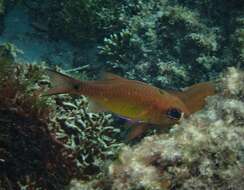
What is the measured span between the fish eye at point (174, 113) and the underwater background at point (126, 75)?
0.23m

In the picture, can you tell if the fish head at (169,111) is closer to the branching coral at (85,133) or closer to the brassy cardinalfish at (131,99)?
the brassy cardinalfish at (131,99)

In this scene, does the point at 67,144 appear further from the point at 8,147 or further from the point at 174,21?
the point at 174,21

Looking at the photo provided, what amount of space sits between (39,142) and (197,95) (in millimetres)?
1979

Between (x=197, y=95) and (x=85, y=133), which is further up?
(x=197, y=95)

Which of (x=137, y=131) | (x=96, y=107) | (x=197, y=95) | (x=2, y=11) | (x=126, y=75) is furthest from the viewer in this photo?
(x=2, y=11)

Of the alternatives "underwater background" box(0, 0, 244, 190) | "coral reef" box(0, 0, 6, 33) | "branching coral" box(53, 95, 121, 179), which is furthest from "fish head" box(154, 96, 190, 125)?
"coral reef" box(0, 0, 6, 33)

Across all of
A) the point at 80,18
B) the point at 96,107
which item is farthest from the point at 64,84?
the point at 80,18

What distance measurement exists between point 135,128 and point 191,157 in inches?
62.2

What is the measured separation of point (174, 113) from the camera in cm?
419

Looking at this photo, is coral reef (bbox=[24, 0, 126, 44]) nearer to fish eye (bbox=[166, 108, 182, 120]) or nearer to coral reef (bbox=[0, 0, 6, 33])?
coral reef (bbox=[0, 0, 6, 33])

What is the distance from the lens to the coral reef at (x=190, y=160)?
10.3 ft

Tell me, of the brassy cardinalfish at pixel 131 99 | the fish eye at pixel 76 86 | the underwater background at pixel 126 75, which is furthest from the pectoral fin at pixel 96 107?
the underwater background at pixel 126 75

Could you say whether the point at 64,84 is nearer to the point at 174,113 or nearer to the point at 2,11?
the point at 174,113

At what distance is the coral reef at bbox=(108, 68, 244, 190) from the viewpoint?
314 centimetres
